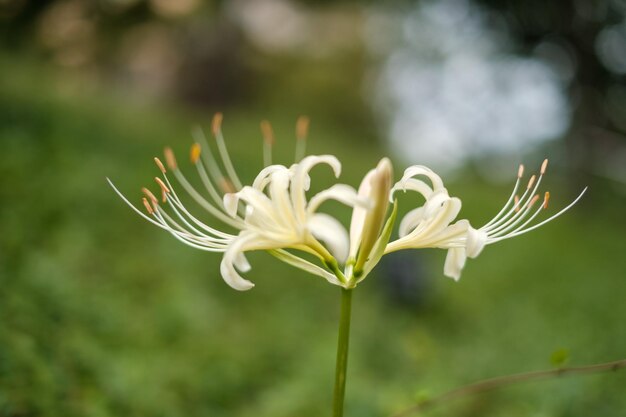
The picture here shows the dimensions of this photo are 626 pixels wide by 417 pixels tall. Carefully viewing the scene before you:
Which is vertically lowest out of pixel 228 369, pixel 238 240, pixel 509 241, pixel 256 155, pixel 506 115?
pixel 238 240

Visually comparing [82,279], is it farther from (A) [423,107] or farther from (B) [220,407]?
(A) [423,107]

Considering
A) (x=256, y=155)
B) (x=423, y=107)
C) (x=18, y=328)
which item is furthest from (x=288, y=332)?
(x=423, y=107)

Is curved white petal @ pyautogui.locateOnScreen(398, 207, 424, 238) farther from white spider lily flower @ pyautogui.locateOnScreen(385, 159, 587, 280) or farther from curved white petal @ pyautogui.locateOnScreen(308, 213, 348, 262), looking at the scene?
curved white petal @ pyautogui.locateOnScreen(308, 213, 348, 262)

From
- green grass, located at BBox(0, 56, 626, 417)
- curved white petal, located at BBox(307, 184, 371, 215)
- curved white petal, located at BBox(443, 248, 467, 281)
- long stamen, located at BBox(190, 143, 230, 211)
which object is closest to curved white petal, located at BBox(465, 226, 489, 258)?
curved white petal, located at BBox(443, 248, 467, 281)

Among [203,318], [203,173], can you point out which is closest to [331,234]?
[203,173]

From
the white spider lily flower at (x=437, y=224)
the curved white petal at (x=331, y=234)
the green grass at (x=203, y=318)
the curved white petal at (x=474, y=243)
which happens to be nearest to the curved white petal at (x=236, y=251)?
the curved white petal at (x=331, y=234)

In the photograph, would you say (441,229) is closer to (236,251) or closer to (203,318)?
(236,251)

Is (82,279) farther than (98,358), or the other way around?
(82,279)
